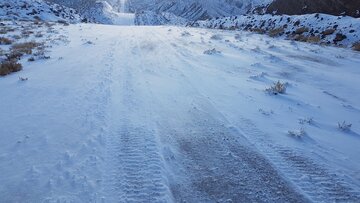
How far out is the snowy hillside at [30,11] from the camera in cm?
3727

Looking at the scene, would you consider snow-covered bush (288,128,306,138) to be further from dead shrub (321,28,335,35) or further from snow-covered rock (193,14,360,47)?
dead shrub (321,28,335,35)

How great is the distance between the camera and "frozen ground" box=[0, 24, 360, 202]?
3609mm

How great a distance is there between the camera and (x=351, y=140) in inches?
185

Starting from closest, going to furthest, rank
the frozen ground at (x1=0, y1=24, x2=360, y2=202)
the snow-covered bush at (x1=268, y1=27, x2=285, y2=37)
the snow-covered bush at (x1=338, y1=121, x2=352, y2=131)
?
the frozen ground at (x1=0, y1=24, x2=360, y2=202)
the snow-covered bush at (x1=338, y1=121, x2=352, y2=131)
the snow-covered bush at (x1=268, y1=27, x2=285, y2=37)

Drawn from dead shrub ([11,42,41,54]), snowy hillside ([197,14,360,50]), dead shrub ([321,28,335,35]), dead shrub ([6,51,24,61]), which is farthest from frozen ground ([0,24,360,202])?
dead shrub ([321,28,335,35])

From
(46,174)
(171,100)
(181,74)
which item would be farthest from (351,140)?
(181,74)

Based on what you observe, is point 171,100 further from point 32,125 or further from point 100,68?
point 100,68

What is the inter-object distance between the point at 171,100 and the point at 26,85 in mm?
3431

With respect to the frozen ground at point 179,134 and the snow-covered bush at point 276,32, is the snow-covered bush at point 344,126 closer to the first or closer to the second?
→ the frozen ground at point 179,134

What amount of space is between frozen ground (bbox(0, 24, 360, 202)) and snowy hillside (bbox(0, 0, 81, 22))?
107ft

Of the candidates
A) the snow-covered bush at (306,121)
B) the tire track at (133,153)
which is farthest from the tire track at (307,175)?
the tire track at (133,153)

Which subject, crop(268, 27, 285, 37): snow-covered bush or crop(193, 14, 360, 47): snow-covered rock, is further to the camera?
crop(268, 27, 285, 37): snow-covered bush

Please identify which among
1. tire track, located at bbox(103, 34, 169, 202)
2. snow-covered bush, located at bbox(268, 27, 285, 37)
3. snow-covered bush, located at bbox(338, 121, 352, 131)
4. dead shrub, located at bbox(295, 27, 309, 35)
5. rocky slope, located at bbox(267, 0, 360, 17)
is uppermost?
rocky slope, located at bbox(267, 0, 360, 17)

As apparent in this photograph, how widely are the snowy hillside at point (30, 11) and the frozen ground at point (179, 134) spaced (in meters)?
32.5
